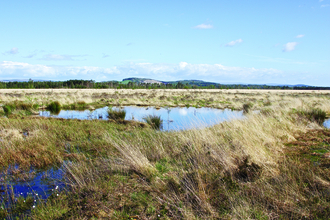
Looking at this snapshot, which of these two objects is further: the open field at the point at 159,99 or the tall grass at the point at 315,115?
the open field at the point at 159,99

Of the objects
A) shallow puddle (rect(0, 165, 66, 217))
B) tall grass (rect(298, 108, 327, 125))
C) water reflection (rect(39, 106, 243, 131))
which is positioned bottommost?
shallow puddle (rect(0, 165, 66, 217))

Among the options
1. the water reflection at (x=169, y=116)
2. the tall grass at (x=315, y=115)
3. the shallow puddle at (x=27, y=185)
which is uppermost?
the tall grass at (x=315, y=115)

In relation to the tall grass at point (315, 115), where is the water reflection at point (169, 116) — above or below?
below

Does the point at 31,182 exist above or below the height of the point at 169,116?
below

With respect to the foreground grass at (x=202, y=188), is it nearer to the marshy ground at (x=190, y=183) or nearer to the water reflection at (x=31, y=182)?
the marshy ground at (x=190, y=183)

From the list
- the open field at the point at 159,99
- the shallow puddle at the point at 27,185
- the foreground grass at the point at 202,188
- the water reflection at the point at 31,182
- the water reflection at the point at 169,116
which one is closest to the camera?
the foreground grass at the point at 202,188

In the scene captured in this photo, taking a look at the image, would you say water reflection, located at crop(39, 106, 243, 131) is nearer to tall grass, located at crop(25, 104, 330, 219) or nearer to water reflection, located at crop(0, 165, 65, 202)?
tall grass, located at crop(25, 104, 330, 219)

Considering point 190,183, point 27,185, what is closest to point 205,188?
point 190,183

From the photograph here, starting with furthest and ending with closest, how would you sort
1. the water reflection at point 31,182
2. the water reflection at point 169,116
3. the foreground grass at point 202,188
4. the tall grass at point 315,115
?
the tall grass at point 315,115 < the water reflection at point 169,116 < the water reflection at point 31,182 < the foreground grass at point 202,188

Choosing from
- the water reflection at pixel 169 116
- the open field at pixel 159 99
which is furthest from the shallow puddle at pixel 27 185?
the open field at pixel 159 99

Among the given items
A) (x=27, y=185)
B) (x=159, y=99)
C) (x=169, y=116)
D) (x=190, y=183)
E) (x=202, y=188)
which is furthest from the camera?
(x=159, y=99)

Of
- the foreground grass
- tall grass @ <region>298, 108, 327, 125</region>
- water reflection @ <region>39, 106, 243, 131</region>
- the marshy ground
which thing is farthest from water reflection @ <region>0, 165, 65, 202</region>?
tall grass @ <region>298, 108, 327, 125</region>

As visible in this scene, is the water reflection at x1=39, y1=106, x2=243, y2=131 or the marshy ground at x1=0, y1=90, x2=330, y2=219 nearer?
the marshy ground at x1=0, y1=90, x2=330, y2=219

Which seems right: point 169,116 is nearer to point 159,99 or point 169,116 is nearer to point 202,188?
point 202,188
